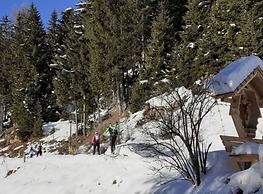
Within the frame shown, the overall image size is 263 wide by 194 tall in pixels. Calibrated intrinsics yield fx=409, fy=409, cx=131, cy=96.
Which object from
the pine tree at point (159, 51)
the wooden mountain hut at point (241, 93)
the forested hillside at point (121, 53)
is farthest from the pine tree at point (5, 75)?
the wooden mountain hut at point (241, 93)

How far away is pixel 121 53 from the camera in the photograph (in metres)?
29.7

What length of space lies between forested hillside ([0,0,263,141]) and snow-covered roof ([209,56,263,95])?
12.8 m

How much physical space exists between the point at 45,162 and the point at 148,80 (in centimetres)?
1093

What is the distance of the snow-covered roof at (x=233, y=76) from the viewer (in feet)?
34.0

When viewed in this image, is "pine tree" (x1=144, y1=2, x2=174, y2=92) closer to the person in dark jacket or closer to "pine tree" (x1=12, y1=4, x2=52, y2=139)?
the person in dark jacket

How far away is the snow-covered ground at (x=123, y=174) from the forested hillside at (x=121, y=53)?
4700 mm

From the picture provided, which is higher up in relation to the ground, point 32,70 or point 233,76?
point 32,70

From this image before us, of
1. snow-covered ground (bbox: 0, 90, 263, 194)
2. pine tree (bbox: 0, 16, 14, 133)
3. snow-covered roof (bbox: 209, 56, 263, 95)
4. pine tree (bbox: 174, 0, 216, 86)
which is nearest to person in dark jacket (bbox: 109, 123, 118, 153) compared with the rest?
snow-covered ground (bbox: 0, 90, 263, 194)

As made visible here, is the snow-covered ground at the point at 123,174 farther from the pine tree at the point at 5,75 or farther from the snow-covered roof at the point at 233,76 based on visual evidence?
the pine tree at the point at 5,75

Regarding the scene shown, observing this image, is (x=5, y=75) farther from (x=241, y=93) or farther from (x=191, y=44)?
(x=241, y=93)

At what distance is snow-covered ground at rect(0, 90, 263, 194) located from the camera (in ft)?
34.1

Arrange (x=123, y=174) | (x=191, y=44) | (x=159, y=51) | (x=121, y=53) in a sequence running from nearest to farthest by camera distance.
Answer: (x=123, y=174), (x=191, y=44), (x=159, y=51), (x=121, y=53)

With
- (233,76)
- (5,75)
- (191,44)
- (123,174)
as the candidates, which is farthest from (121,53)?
(233,76)

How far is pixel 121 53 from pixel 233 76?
19.7 meters
